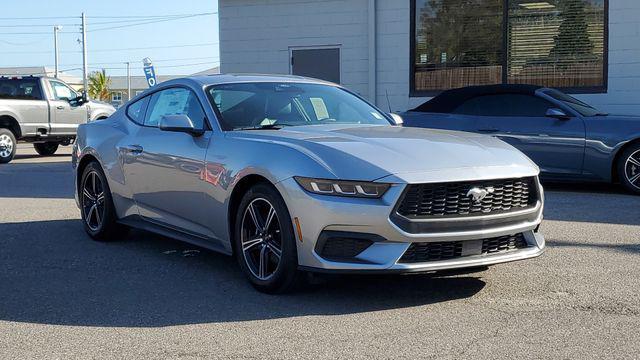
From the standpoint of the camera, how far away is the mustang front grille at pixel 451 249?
15.8ft

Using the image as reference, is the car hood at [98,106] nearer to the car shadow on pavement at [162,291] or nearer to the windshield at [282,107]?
the car shadow on pavement at [162,291]

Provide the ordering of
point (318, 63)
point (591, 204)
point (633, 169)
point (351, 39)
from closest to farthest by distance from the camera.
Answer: point (591, 204)
point (633, 169)
point (351, 39)
point (318, 63)

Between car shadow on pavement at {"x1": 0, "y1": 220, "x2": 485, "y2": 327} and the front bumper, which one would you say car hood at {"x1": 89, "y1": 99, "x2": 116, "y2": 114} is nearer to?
car shadow on pavement at {"x1": 0, "y1": 220, "x2": 485, "y2": 327}

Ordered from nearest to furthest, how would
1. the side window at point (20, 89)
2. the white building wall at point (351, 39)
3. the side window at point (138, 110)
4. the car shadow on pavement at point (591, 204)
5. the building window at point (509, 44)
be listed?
the side window at point (138, 110)
the car shadow on pavement at point (591, 204)
the white building wall at point (351, 39)
the building window at point (509, 44)
the side window at point (20, 89)

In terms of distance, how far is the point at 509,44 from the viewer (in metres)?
15.3

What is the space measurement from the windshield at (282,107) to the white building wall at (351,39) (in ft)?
29.8

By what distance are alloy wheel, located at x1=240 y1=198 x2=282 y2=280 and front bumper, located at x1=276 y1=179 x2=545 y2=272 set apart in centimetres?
26

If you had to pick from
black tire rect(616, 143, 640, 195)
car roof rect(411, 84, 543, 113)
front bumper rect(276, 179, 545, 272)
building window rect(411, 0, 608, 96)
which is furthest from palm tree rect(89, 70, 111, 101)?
front bumper rect(276, 179, 545, 272)

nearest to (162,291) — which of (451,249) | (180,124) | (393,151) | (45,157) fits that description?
(180,124)

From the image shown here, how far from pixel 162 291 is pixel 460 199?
212cm

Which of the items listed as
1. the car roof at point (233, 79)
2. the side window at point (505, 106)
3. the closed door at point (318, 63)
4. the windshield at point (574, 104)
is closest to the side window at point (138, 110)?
the car roof at point (233, 79)

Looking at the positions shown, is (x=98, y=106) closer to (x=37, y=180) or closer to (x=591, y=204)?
(x=37, y=180)

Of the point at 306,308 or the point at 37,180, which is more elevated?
the point at 306,308

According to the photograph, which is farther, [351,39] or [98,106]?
[98,106]
